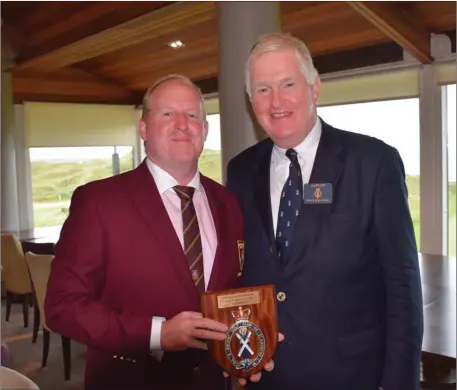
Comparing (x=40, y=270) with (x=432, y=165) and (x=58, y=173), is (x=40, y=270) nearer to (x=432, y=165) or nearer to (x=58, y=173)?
(x=432, y=165)

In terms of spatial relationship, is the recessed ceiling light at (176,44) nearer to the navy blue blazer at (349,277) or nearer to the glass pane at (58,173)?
the glass pane at (58,173)

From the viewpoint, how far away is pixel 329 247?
1.50 metres

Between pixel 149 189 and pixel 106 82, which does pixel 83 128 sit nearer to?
pixel 106 82

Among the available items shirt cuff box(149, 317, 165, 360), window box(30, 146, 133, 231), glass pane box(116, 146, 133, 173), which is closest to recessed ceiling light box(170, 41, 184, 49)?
window box(30, 146, 133, 231)

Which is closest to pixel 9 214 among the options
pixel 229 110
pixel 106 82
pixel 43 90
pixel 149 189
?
pixel 43 90

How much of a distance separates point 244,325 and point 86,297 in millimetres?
392

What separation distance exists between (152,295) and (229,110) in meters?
2.43

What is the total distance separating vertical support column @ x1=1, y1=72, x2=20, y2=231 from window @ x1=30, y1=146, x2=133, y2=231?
1441 millimetres

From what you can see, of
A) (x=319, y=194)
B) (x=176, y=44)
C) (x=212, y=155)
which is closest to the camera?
(x=319, y=194)

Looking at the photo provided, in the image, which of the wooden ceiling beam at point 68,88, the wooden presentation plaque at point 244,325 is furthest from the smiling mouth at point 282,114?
the wooden ceiling beam at point 68,88

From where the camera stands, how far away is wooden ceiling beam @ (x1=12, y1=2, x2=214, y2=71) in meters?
4.93

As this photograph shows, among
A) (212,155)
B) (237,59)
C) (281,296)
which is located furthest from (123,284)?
(212,155)

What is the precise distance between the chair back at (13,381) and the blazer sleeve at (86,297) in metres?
0.54

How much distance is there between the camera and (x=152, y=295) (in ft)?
4.70
